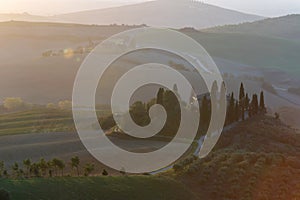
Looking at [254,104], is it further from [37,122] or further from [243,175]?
[37,122]

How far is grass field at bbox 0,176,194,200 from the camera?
31.0m

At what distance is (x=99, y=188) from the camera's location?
111 feet

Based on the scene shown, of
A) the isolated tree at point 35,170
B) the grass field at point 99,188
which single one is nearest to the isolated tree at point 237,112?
the grass field at point 99,188

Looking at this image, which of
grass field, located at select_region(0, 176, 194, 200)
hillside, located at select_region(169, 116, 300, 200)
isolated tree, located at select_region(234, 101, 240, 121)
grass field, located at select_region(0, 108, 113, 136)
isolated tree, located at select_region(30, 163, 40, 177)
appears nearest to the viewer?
grass field, located at select_region(0, 176, 194, 200)

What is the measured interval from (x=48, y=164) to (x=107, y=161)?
859cm

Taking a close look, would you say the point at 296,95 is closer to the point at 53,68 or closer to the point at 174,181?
the point at 53,68

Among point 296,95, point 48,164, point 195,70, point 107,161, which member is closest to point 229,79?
point 195,70

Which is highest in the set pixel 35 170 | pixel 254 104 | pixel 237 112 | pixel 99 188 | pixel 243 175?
pixel 254 104

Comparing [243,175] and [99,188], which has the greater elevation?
[99,188]

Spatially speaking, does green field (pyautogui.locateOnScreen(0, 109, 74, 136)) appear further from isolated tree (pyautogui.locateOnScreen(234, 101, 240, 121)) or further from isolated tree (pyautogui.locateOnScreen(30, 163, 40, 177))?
isolated tree (pyautogui.locateOnScreen(30, 163, 40, 177))

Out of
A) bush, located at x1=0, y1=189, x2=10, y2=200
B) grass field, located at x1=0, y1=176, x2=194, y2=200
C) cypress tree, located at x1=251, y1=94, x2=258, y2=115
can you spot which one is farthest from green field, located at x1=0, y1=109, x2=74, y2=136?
bush, located at x1=0, y1=189, x2=10, y2=200

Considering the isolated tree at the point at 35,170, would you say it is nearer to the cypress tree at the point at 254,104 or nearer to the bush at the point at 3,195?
the bush at the point at 3,195

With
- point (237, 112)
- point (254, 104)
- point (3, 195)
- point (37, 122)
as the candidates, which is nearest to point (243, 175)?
point (3, 195)

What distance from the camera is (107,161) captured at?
46.8 metres
